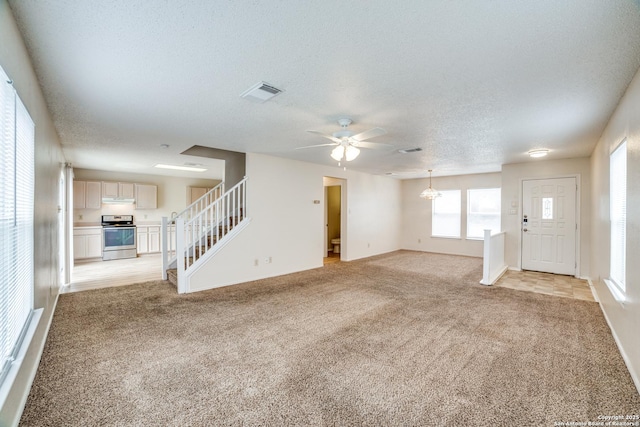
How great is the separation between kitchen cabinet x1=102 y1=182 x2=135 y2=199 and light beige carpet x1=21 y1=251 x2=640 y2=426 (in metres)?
4.34

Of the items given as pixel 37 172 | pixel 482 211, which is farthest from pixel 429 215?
pixel 37 172

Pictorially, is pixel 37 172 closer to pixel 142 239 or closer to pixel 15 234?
pixel 15 234

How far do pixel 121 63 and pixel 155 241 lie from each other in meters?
7.36

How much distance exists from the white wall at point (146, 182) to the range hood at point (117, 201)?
0.32 ft

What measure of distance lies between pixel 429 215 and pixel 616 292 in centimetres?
628

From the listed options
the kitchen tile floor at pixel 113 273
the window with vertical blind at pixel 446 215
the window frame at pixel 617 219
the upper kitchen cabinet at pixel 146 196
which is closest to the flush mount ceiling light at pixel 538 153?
the window frame at pixel 617 219

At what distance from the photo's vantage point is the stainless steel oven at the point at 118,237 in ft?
24.5

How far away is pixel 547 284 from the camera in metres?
5.07

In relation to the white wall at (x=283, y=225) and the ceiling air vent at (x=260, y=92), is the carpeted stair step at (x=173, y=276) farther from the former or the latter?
the ceiling air vent at (x=260, y=92)

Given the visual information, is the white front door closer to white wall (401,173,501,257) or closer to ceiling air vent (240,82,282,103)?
white wall (401,173,501,257)

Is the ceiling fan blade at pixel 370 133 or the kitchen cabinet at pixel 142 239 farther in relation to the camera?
the kitchen cabinet at pixel 142 239

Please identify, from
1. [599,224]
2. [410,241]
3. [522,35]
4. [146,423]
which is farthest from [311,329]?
[410,241]

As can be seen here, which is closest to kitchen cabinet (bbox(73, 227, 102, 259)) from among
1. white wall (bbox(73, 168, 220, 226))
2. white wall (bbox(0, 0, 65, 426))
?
white wall (bbox(73, 168, 220, 226))

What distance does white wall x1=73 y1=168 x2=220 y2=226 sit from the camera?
7648 mm
